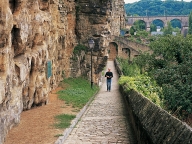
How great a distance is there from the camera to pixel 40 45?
1442cm

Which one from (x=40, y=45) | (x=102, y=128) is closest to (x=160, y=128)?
(x=102, y=128)

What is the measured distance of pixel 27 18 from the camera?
40.1ft

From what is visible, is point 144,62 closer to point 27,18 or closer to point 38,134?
point 27,18

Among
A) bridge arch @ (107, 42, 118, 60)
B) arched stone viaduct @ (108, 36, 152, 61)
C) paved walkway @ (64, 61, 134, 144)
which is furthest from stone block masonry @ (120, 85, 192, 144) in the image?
bridge arch @ (107, 42, 118, 60)

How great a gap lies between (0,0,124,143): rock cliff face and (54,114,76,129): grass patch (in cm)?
129

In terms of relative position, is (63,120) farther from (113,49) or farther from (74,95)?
(113,49)

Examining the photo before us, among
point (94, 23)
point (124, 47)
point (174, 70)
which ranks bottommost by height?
point (174, 70)

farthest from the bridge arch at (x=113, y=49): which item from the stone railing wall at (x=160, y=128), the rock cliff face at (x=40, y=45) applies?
the stone railing wall at (x=160, y=128)

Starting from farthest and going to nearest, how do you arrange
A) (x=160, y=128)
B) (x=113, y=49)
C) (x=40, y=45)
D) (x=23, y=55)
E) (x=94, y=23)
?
(x=113, y=49)
(x=94, y=23)
(x=40, y=45)
(x=23, y=55)
(x=160, y=128)

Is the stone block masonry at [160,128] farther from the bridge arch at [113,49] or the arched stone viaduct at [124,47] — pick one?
the bridge arch at [113,49]

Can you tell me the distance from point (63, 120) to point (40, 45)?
13.2 feet

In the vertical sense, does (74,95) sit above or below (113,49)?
below

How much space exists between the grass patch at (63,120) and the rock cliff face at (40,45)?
129 cm

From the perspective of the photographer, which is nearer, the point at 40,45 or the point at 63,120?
the point at 63,120
